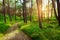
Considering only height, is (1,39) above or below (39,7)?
below

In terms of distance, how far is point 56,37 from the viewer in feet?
45.6

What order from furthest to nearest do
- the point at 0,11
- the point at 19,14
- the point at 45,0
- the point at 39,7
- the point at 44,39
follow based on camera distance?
1. the point at 19,14
2. the point at 0,11
3. the point at 45,0
4. the point at 39,7
5. the point at 44,39

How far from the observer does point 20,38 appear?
48.3 feet

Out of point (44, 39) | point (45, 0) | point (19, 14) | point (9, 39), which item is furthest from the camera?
point (19, 14)

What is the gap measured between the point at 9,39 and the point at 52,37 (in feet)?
12.9

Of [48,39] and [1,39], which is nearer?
[48,39]

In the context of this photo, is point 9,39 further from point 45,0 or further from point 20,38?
point 45,0

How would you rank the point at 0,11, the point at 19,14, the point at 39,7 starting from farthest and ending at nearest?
the point at 19,14 → the point at 0,11 → the point at 39,7

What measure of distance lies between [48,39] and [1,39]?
14.9 feet

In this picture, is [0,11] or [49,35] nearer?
[49,35]

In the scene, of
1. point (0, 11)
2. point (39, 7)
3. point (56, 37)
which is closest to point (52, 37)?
point (56, 37)

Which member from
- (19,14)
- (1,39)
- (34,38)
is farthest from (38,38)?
(19,14)

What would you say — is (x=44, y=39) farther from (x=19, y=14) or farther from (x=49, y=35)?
(x=19, y=14)

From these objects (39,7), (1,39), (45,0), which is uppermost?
(45,0)
